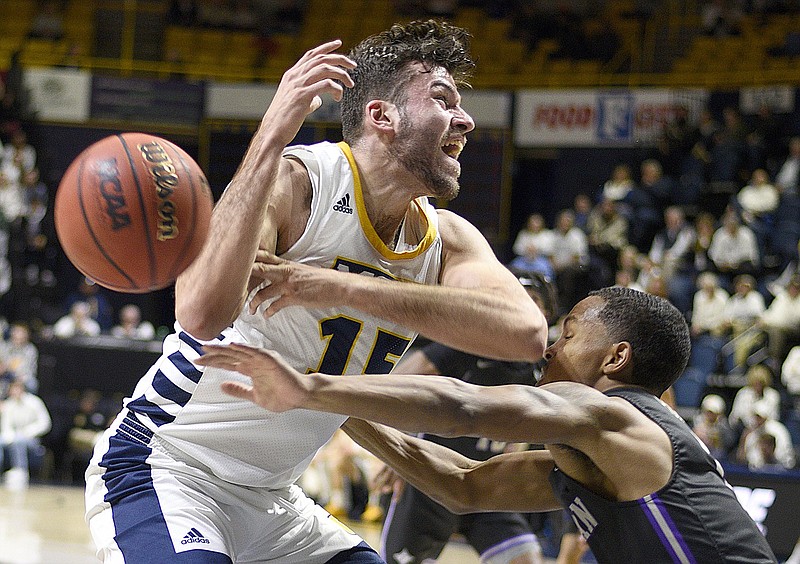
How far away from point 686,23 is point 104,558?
1736 centimetres

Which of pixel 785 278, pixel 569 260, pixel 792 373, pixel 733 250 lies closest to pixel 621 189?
pixel 569 260

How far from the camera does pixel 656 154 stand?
16156 millimetres

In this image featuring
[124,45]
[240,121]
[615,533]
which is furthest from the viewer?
[124,45]

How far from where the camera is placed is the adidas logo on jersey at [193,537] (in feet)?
9.43

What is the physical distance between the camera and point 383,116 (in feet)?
10.8

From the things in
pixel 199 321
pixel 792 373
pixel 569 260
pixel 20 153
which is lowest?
pixel 792 373

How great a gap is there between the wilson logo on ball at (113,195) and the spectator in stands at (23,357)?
11196mm

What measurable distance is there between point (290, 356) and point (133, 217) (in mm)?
648

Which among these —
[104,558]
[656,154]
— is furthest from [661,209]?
[104,558]

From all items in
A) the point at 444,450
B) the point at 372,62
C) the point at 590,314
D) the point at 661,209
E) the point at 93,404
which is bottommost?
the point at 93,404

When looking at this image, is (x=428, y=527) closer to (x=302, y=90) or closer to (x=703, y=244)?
(x=302, y=90)

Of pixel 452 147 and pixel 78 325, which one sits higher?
pixel 452 147

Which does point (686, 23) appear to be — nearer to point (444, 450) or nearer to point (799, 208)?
point (799, 208)

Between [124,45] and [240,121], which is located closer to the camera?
[240,121]
